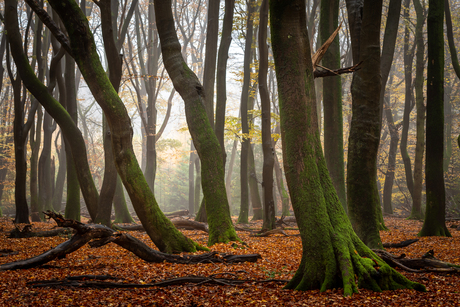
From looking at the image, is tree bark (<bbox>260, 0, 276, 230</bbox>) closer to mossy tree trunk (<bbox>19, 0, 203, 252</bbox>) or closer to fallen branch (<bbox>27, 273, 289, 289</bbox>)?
mossy tree trunk (<bbox>19, 0, 203, 252</bbox>)

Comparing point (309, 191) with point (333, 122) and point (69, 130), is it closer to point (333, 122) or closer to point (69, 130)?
point (333, 122)

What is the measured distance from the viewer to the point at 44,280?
382 centimetres

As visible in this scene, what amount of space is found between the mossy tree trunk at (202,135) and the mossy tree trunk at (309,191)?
115 inches

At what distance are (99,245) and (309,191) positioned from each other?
2.93m

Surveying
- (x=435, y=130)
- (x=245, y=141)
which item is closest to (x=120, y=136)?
(x=435, y=130)

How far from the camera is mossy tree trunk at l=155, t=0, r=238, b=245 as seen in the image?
254 inches

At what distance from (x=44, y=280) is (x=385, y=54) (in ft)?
34.1

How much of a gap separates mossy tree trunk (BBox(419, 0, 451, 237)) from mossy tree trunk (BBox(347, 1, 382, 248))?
3.28 m

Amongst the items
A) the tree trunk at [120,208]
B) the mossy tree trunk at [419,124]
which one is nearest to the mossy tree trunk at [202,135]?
the tree trunk at [120,208]

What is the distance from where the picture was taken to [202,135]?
6.56 meters

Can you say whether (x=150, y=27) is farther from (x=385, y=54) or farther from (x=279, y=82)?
(x=279, y=82)

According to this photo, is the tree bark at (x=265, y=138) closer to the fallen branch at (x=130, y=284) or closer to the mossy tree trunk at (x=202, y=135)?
the mossy tree trunk at (x=202, y=135)

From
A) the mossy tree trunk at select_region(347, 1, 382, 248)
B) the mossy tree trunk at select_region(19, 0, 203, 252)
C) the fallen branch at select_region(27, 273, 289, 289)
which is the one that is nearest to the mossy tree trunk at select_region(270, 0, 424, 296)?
the fallen branch at select_region(27, 273, 289, 289)

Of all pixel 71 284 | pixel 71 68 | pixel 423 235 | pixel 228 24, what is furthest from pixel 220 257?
pixel 71 68
